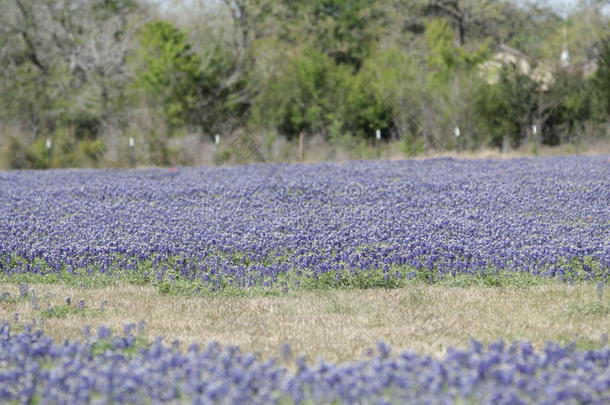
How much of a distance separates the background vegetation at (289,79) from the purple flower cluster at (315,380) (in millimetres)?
28206

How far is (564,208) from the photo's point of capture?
47.7 ft

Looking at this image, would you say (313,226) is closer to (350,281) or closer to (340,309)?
(350,281)

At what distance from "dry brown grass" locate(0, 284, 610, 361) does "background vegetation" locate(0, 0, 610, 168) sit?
2475 cm

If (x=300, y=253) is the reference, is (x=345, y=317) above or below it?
below

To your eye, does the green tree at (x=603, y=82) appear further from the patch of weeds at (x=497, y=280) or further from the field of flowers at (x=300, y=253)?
the patch of weeds at (x=497, y=280)

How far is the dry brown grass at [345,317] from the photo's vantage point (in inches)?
288

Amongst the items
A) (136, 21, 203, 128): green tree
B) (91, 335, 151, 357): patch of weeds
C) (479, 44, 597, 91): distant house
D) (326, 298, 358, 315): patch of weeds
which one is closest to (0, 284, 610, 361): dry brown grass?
(326, 298, 358, 315): patch of weeds

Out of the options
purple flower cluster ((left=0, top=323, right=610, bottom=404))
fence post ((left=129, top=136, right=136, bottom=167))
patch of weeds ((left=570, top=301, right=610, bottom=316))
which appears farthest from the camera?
fence post ((left=129, top=136, right=136, bottom=167))

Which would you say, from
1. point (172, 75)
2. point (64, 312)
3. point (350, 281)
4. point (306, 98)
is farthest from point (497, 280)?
point (172, 75)

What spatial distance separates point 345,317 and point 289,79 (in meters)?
38.5

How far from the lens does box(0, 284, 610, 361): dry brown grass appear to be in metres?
7.31

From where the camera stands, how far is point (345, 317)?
8.36 meters

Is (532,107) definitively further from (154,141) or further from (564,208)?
(564,208)

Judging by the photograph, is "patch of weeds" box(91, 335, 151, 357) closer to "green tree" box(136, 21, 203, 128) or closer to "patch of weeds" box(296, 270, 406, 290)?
"patch of weeds" box(296, 270, 406, 290)
